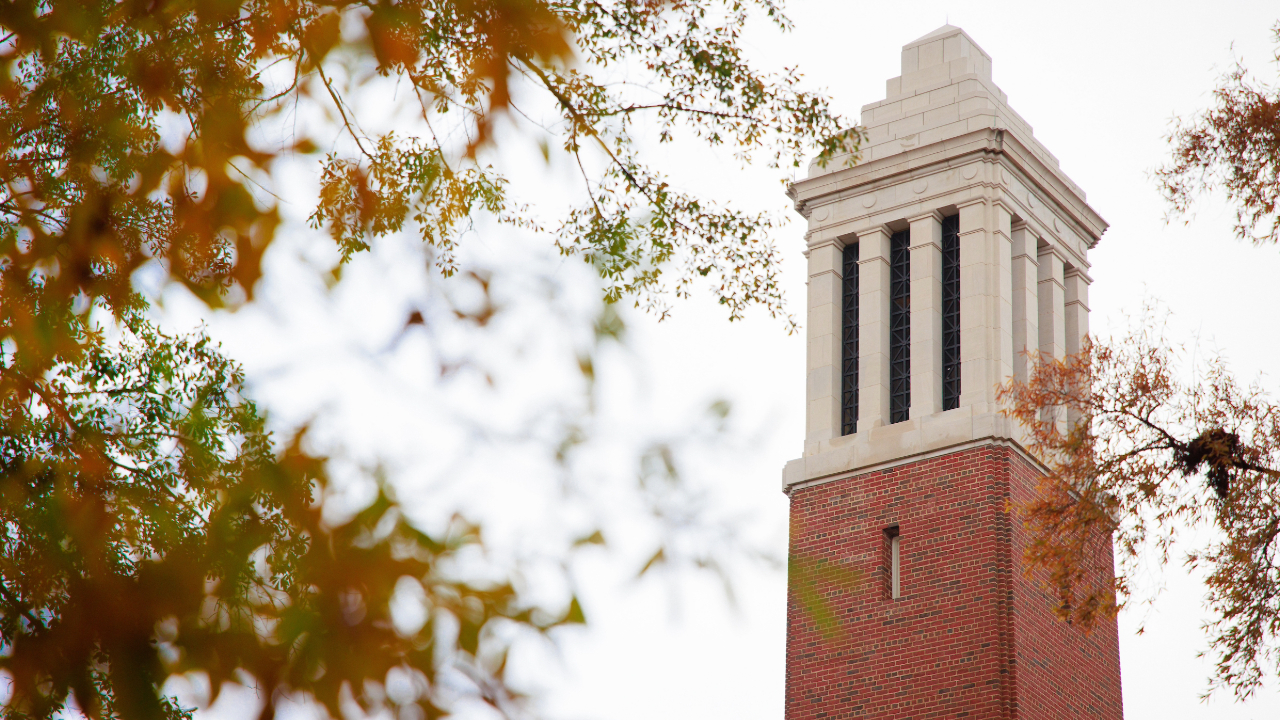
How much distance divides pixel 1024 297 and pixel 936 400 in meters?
2.37

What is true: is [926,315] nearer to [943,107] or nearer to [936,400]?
[936,400]

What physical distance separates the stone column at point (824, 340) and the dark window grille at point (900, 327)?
2.74 ft

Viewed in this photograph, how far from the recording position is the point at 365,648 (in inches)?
116

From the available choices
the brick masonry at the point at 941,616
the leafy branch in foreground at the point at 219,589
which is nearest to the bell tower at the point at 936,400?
the brick masonry at the point at 941,616

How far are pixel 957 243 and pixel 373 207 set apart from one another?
20635 mm

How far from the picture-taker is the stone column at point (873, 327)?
2323 centimetres

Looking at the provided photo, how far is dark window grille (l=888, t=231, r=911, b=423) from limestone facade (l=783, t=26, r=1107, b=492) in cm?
23

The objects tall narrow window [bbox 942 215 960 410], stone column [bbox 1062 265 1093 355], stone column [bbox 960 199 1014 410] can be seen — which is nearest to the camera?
stone column [bbox 960 199 1014 410]

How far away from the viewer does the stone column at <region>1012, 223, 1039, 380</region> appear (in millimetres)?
23391

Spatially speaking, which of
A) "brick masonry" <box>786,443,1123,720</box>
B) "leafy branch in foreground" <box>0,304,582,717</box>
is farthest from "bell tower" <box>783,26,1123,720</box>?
"leafy branch in foreground" <box>0,304,582,717</box>

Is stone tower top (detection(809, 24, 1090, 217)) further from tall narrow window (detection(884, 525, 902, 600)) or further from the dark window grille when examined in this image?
tall narrow window (detection(884, 525, 902, 600))

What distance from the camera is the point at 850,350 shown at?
24.4 metres

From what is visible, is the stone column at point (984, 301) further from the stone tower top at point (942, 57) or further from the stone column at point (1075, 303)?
the stone tower top at point (942, 57)

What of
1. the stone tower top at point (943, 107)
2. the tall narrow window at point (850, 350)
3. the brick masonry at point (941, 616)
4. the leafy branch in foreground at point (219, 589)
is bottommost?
the leafy branch in foreground at point (219, 589)
